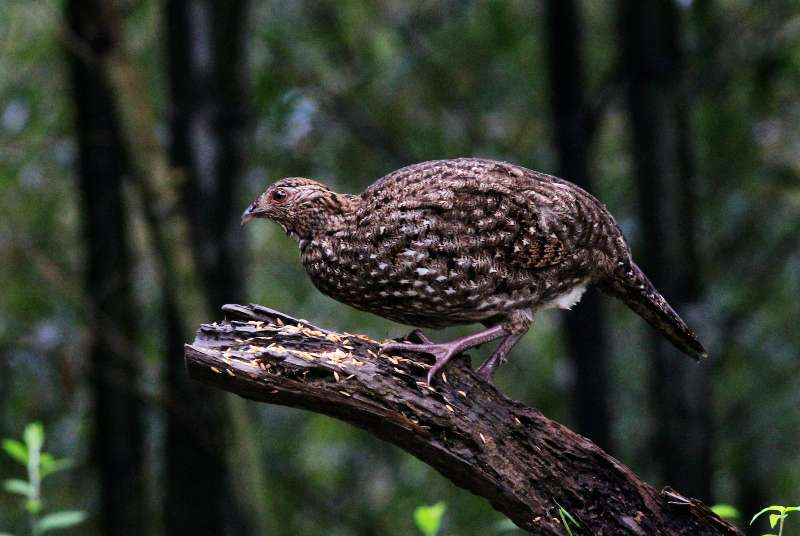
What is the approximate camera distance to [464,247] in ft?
15.6

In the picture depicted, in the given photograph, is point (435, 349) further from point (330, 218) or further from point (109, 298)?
point (109, 298)

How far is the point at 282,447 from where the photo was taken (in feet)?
42.0

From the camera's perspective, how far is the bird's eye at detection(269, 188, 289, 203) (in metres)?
5.18

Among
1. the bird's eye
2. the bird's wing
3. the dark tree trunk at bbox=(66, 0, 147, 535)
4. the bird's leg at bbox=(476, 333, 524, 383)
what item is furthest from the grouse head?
the dark tree trunk at bbox=(66, 0, 147, 535)

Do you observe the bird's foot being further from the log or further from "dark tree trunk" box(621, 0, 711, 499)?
"dark tree trunk" box(621, 0, 711, 499)

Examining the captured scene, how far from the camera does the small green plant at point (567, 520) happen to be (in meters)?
4.26

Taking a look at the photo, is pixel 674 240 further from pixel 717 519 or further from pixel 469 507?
pixel 469 507

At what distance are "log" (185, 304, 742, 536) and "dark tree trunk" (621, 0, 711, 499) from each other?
11.5 feet

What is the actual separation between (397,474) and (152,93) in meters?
4.98

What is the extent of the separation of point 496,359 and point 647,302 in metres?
0.82

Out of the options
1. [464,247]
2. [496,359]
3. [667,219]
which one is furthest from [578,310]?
[464,247]

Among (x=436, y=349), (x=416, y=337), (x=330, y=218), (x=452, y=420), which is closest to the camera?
(x=452, y=420)

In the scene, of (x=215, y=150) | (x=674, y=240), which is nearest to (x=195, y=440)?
(x=215, y=150)

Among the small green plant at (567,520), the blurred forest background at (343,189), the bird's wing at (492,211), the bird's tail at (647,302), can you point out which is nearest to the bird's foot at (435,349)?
the bird's wing at (492,211)
